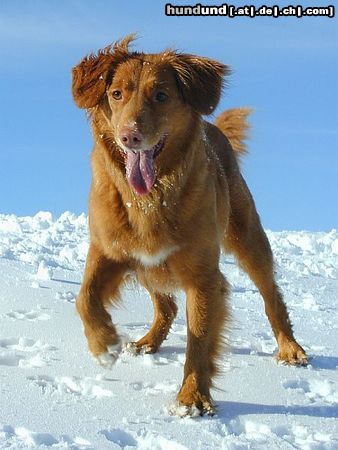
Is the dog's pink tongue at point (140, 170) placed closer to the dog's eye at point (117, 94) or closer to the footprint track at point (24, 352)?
the dog's eye at point (117, 94)

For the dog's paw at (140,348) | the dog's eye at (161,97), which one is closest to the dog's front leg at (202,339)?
the dog's paw at (140,348)

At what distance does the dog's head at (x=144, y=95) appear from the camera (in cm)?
406

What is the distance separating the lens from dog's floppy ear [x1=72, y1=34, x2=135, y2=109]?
4359 mm

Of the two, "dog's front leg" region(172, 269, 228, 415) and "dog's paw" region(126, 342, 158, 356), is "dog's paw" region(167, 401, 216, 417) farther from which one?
"dog's paw" region(126, 342, 158, 356)

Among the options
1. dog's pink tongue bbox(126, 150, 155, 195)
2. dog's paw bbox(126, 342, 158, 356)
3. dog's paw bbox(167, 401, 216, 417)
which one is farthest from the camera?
dog's paw bbox(126, 342, 158, 356)

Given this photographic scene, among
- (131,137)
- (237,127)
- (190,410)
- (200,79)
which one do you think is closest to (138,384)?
(190,410)

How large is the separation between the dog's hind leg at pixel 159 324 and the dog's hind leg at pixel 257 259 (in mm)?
773

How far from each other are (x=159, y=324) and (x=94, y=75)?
201 cm

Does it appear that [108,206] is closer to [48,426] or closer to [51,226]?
[48,426]

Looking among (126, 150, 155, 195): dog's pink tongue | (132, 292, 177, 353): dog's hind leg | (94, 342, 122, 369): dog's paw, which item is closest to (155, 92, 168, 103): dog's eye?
(126, 150, 155, 195): dog's pink tongue

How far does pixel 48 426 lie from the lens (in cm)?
341

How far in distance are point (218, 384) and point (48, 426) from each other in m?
1.40

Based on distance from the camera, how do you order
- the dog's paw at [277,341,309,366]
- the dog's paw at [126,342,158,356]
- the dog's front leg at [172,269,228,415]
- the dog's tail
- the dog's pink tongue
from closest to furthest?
1. the dog's front leg at [172,269,228,415]
2. the dog's pink tongue
3. the dog's paw at [126,342,158,356]
4. the dog's paw at [277,341,309,366]
5. the dog's tail

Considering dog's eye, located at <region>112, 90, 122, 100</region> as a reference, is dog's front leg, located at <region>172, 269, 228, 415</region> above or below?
below
